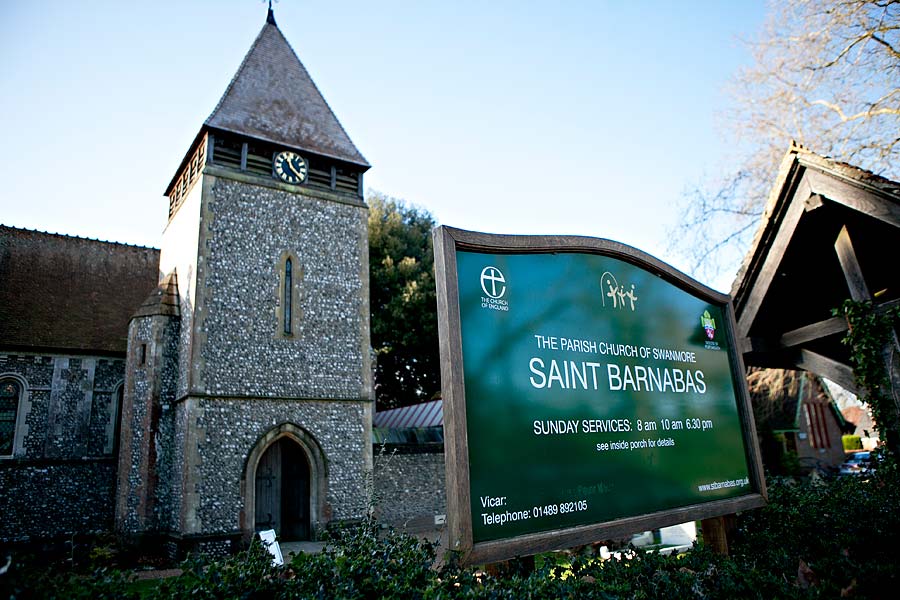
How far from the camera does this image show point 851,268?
20.4ft

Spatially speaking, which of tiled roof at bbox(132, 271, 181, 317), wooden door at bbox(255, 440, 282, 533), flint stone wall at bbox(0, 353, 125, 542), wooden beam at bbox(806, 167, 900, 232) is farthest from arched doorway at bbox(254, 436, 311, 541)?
wooden beam at bbox(806, 167, 900, 232)

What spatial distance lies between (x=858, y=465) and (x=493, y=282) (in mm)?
10771

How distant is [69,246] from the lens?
1905 cm

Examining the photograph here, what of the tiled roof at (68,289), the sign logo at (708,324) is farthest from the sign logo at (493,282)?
the tiled roof at (68,289)

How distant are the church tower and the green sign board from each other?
37.2 ft

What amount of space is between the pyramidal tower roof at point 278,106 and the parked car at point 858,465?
13830 millimetres

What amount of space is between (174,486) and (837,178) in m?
13.8

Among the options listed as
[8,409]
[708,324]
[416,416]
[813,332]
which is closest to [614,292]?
[708,324]

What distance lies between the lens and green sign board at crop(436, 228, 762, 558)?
3141mm

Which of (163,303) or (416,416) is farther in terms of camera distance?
(416,416)

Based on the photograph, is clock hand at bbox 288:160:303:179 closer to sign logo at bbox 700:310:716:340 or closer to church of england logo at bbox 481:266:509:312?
sign logo at bbox 700:310:716:340

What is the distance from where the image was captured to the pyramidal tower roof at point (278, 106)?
16.0 m

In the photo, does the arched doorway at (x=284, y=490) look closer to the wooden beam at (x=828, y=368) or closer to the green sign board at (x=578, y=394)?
the wooden beam at (x=828, y=368)

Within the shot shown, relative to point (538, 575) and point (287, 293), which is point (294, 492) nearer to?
point (287, 293)
